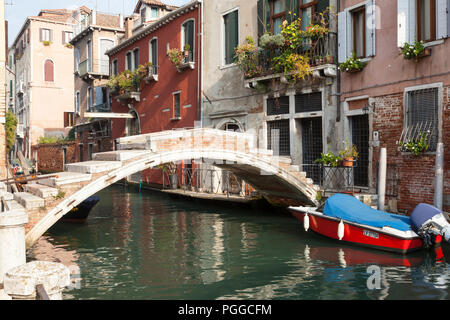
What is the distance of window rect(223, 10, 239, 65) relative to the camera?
13.3m

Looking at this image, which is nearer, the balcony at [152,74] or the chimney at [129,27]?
the balcony at [152,74]

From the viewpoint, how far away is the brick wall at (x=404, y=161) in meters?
8.16

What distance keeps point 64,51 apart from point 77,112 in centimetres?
817

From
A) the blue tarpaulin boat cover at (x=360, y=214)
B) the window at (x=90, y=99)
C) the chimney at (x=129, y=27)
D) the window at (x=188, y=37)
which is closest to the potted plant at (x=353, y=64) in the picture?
the blue tarpaulin boat cover at (x=360, y=214)

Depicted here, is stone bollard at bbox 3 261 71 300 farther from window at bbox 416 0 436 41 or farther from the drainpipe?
window at bbox 416 0 436 41

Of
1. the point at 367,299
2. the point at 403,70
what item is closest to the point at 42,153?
the point at 403,70

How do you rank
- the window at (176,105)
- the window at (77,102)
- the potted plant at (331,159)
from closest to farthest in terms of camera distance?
1. the potted plant at (331,159)
2. the window at (176,105)
3. the window at (77,102)

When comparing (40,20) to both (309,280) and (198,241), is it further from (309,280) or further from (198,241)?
(309,280)

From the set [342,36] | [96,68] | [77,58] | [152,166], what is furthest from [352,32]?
[77,58]

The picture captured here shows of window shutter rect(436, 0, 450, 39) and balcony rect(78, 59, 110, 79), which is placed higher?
balcony rect(78, 59, 110, 79)

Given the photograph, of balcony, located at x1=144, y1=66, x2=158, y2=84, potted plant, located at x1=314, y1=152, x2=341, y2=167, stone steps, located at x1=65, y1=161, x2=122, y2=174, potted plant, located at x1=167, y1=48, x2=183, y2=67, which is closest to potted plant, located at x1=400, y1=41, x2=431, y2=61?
potted plant, located at x1=314, y1=152, x2=341, y2=167

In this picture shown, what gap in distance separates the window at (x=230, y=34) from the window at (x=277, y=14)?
1504 mm

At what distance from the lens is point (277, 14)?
39.1 ft

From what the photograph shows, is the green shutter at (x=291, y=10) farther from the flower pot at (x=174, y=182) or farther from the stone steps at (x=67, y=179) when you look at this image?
the flower pot at (x=174, y=182)
